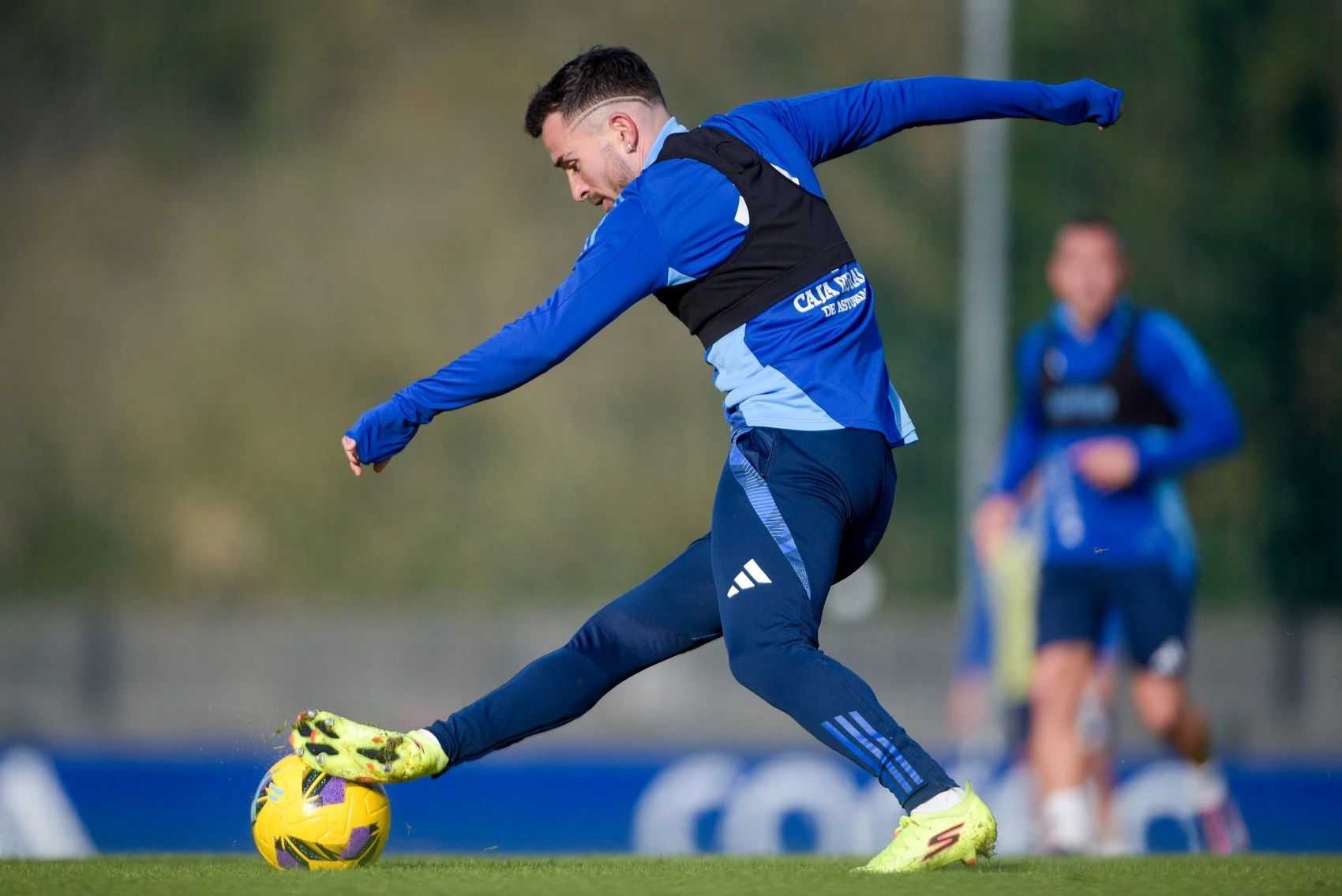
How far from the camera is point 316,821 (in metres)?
3.83

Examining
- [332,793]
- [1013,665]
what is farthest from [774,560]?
[1013,665]

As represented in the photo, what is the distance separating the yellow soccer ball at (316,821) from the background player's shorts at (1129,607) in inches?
141

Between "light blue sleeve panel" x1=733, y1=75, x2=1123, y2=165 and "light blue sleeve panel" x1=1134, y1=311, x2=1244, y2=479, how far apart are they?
2.74 meters

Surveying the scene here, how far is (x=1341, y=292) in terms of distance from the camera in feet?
53.7

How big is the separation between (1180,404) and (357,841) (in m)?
4.19

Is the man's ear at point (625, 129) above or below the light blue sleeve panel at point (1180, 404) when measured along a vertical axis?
above

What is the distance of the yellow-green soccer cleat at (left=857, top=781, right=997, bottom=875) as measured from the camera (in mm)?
3314

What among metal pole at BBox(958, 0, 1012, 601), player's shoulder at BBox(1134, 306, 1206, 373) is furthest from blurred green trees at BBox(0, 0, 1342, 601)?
player's shoulder at BBox(1134, 306, 1206, 373)

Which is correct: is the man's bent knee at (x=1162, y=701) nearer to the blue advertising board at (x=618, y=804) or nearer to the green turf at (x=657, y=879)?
the blue advertising board at (x=618, y=804)

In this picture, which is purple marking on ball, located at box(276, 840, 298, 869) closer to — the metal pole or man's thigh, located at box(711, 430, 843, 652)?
man's thigh, located at box(711, 430, 843, 652)

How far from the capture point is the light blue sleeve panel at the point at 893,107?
403 cm

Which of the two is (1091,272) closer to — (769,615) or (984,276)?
(769,615)

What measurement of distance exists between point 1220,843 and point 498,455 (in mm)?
12111

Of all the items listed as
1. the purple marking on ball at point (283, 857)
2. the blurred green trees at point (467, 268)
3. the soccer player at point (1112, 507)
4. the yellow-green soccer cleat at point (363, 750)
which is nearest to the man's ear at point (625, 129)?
the yellow-green soccer cleat at point (363, 750)
